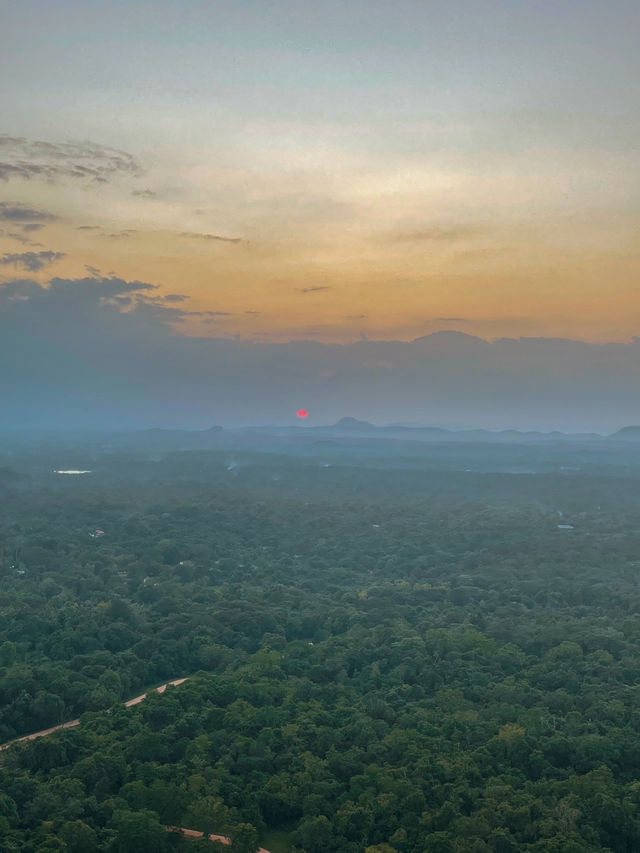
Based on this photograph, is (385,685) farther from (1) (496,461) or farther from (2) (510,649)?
(1) (496,461)

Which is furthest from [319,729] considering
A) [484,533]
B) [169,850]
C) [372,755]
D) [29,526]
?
[29,526]

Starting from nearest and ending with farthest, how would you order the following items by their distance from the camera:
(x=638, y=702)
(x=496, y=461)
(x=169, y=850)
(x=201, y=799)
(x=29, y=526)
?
(x=169, y=850)
(x=201, y=799)
(x=638, y=702)
(x=29, y=526)
(x=496, y=461)

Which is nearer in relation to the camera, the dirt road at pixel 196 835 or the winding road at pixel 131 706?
the dirt road at pixel 196 835

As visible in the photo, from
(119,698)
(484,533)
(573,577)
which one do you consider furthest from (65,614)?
(484,533)

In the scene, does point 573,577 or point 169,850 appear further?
point 573,577

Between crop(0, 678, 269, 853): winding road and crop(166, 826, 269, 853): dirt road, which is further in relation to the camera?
crop(0, 678, 269, 853): winding road

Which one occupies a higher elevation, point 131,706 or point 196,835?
point 131,706

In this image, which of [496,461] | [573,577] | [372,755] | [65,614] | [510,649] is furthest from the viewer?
[496,461]

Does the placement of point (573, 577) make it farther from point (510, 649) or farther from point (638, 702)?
point (638, 702)

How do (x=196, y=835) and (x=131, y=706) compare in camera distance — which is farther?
(x=131, y=706)
